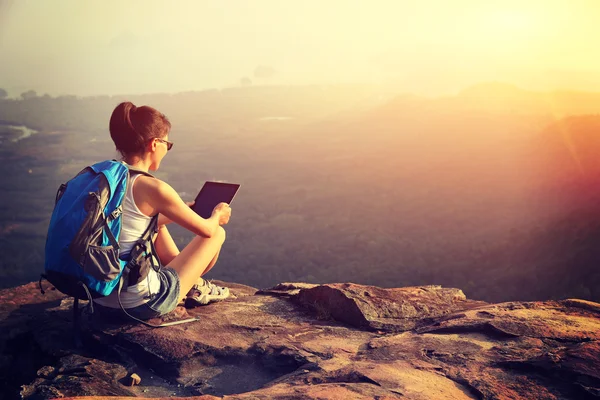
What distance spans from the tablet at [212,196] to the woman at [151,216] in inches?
5.3

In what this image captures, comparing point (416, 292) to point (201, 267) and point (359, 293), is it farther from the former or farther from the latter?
point (201, 267)

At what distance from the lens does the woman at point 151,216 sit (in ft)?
13.2

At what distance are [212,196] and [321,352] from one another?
1.67 m

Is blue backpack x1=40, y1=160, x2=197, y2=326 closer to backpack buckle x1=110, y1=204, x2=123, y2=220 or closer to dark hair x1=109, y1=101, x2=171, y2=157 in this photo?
backpack buckle x1=110, y1=204, x2=123, y2=220

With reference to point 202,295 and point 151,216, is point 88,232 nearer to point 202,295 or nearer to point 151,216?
point 151,216

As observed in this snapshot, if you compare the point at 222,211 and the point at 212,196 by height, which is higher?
the point at 212,196

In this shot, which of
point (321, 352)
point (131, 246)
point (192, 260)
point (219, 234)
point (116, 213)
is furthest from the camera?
point (219, 234)

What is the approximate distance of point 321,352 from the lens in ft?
14.6

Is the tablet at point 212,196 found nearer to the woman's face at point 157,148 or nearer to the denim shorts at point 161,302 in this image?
the denim shorts at point 161,302

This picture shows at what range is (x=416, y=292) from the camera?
620cm

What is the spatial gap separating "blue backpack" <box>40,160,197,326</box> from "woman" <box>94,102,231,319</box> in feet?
0.49

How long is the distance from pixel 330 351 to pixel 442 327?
1.09 meters

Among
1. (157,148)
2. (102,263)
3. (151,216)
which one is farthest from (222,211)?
(102,263)

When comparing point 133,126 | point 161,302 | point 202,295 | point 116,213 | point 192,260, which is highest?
point 133,126
